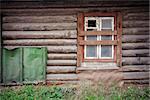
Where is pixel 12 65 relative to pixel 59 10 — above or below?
below

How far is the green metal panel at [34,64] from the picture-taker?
939 centimetres

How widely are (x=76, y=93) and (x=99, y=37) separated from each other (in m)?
2.06

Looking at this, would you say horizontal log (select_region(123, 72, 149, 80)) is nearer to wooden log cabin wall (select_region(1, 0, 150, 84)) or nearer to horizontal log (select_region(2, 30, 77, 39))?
wooden log cabin wall (select_region(1, 0, 150, 84))

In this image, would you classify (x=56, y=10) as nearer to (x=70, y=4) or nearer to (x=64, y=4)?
(x=64, y=4)

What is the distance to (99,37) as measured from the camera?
377 inches

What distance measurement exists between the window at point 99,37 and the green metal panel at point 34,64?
1115 mm

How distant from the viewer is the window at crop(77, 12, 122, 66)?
31.1ft

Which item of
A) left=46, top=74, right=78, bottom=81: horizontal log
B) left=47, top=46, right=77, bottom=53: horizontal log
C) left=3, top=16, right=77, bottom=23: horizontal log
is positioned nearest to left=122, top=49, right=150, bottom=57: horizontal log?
left=47, top=46, right=77, bottom=53: horizontal log

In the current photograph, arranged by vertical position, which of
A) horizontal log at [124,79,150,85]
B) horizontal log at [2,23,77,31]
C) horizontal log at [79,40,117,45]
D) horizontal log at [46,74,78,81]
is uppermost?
horizontal log at [2,23,77,31]

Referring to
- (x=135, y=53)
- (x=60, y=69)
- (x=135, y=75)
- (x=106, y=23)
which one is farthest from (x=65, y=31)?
(x=135, y=75)

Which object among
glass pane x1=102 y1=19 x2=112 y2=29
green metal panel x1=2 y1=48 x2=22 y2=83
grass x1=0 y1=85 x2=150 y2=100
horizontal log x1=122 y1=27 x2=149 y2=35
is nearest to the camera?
grass x1=0 y1=85 x2=150 y2=100

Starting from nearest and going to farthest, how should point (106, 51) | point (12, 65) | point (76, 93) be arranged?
point (76, 93) → point (12, 65) → point (106, 51)

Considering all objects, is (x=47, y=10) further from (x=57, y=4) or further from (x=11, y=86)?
(x=11, y=86)

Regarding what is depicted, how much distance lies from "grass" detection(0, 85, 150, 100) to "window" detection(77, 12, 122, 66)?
3.44ft
